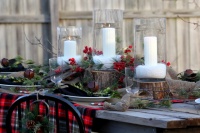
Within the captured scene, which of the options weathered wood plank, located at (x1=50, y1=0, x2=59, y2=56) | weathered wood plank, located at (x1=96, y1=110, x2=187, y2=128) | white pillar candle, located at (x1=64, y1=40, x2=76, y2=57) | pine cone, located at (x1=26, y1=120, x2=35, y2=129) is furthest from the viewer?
weathered wood plank, located at (x1=50, y1=0, x2=59, y2=56)

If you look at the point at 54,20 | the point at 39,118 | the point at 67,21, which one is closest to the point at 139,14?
the point at 67,21

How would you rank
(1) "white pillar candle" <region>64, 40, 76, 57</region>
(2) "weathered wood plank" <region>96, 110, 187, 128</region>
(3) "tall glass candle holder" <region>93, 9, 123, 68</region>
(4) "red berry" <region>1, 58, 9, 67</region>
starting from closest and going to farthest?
(2) "weathered wood plank" <region>96, 110, 187, 128</region> < (3) "tall glass candle holder" <region>93, 9, 123, 68</region> < (1) "white pillar candle" <region>64, 40, 76, 57</region> < (4) "red berry" <region>1, 58, 9, 67</region>

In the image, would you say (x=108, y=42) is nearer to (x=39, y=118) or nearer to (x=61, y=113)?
(x=61, y=113)

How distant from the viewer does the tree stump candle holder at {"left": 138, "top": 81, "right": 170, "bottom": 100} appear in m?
2.78

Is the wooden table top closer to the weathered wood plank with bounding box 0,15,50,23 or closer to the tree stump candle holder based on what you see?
the tree stump candle holder

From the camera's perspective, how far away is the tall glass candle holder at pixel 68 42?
3.46m

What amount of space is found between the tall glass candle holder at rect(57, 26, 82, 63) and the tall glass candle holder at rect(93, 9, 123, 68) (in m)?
0.14

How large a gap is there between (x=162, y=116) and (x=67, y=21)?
5.11m

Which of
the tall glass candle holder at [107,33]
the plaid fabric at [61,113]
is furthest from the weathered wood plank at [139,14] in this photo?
the plaid fabric at [61,113]

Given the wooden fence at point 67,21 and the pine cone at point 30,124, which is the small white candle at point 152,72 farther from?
the wooden fence at point 67,21

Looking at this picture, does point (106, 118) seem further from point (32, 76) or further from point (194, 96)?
point (32, 76)

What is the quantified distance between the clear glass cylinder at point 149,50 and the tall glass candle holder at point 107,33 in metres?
0.28

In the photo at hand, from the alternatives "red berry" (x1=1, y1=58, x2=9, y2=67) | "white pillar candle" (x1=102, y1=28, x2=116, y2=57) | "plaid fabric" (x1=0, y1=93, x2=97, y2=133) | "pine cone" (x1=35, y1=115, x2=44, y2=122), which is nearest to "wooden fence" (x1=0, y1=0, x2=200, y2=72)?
"red berry" (x1=1, y1=58, x2=9, y2=67)

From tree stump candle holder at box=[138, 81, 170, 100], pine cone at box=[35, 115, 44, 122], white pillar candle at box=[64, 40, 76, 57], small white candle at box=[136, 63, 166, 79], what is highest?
white pillar candle at box=[64, 40, 76, 57]
